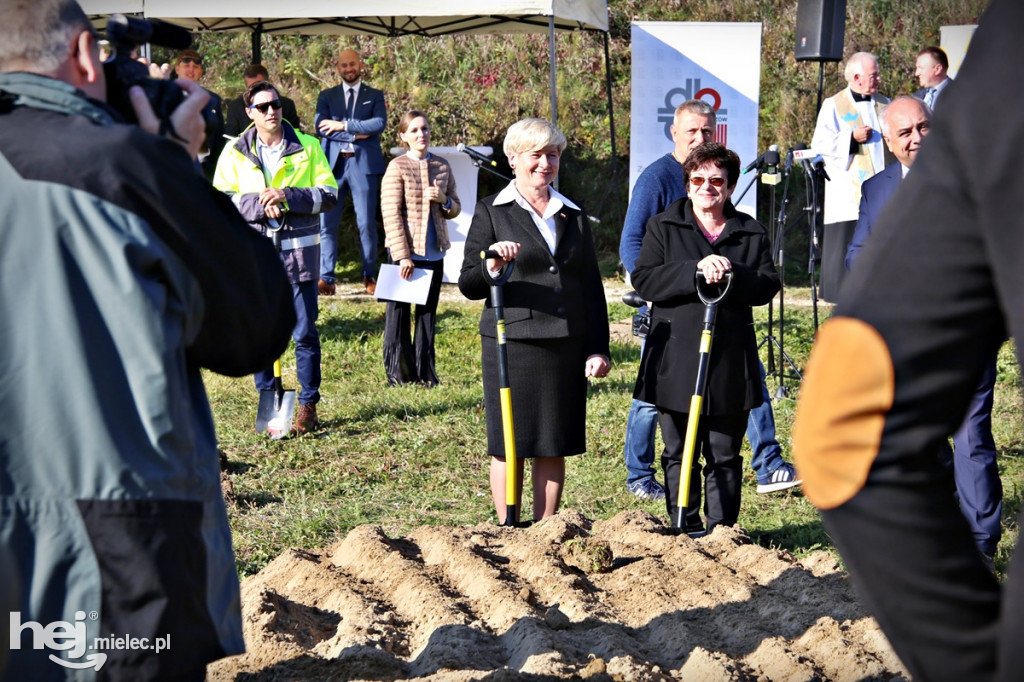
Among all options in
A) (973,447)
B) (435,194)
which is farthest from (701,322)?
(435,194)

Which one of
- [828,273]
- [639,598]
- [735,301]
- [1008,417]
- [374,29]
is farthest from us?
[374,29]

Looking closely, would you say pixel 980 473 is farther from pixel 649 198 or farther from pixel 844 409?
pixel 844 409

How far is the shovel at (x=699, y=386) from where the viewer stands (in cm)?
528

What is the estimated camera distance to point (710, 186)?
547 centimetres

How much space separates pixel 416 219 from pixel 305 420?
6.26 feet

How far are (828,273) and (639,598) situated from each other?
713 centimetres

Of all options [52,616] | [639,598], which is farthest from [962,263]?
[639,598]

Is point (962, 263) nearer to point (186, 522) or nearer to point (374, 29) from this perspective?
point (186, 522)

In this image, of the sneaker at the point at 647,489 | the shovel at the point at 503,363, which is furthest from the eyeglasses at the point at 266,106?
the sneaker at the point at 647,489

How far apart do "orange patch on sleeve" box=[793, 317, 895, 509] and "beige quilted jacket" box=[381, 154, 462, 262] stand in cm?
796

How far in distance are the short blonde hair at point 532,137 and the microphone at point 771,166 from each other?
6.17 feet

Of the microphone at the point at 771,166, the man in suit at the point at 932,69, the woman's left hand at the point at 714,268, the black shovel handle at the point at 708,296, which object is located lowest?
the black shovel handle at the point at 708,296

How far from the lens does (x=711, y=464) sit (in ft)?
18.2

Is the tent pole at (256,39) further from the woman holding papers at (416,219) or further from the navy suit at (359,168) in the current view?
the woman holding papers at (416,219)
